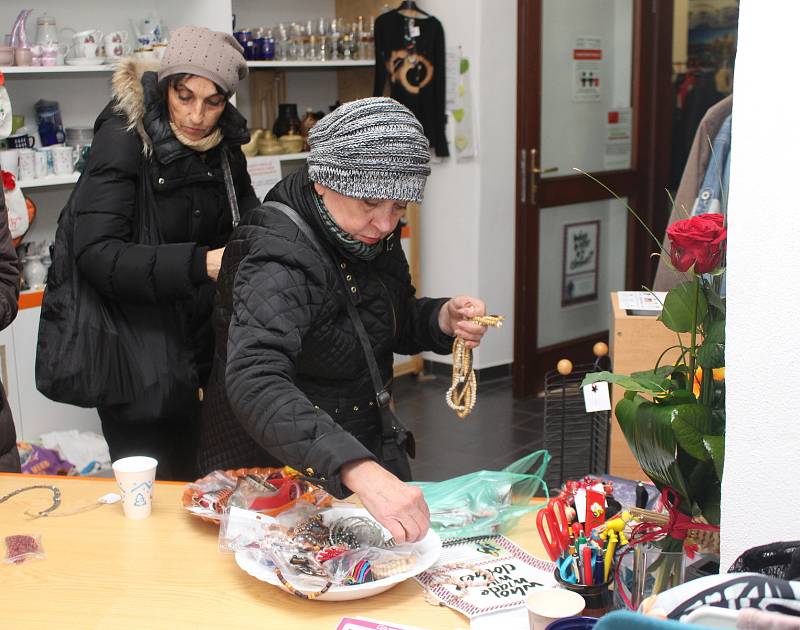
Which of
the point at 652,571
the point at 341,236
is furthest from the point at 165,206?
the point at 652,571

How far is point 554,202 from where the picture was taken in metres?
5.41

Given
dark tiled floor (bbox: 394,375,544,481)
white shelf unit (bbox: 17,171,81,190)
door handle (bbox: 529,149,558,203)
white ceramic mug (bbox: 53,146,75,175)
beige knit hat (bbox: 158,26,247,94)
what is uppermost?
beige knit hat (bbox: 158,26,247,94)

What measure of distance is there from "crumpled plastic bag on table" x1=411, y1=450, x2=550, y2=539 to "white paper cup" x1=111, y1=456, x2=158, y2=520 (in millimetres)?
519

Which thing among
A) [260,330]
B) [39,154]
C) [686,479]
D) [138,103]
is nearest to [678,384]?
[686,479]

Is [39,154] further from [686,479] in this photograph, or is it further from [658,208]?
[658,208]

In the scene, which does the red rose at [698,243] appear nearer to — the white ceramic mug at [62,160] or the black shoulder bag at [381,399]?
the black shoulder bag at [381,399]

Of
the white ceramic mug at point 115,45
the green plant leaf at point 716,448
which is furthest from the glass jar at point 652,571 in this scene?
the white ceramic mug at point 115,45

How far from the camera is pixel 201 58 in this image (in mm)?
2619

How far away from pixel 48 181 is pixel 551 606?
316cm

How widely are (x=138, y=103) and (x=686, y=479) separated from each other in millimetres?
1792

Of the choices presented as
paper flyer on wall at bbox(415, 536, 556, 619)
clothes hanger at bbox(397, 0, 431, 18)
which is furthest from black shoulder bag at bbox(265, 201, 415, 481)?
clothes hanger at bbox(397, 0, 431, 18)

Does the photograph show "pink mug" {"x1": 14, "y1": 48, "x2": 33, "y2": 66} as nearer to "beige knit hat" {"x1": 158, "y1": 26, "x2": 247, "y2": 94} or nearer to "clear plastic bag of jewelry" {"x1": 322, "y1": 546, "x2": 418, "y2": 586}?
"beige knit hat" {"x1": 158, "y1": 26, "x2": 247, "y2": 94}

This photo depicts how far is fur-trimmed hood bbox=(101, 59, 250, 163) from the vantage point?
2596 mm

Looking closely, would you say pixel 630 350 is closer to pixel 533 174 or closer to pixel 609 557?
pixel 609 557
